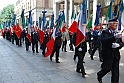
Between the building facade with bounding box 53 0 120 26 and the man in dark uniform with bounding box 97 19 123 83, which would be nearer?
the man in dark uniform with bounding box 97 19 123 83

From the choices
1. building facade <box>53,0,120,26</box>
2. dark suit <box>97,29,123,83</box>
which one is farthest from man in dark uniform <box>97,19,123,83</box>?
building facade <box>53,0,120,26</box>

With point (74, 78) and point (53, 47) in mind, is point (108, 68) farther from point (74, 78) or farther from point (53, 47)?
point (53, 47)

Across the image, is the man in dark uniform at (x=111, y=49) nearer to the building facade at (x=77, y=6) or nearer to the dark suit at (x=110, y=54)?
the dark suit at (x=110, y=54)

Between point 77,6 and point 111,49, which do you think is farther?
point 77,6

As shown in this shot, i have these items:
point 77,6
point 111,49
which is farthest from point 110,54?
point 77,6

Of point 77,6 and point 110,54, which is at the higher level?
point 77,6

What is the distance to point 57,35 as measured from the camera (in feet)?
33.2

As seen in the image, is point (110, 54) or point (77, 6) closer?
point (110, 54)

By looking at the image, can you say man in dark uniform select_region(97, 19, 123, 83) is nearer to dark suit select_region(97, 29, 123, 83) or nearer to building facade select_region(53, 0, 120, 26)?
dark suit select_region(97, 29, 123, 83)

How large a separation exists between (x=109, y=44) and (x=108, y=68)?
2.03 ft

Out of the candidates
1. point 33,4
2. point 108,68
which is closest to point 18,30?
point 108,68

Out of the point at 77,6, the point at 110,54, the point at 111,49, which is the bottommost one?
the point at 110,54

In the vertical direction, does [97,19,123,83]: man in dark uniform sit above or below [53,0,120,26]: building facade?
below

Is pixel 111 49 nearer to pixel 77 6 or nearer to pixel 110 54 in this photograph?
pixel 110 54
